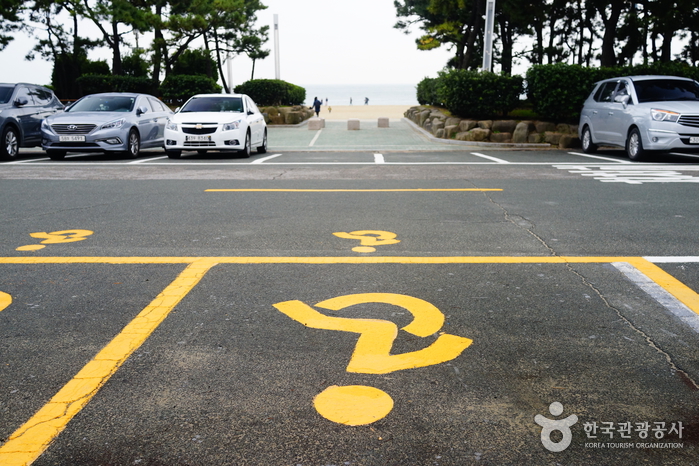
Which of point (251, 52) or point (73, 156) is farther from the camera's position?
point (251, 52)

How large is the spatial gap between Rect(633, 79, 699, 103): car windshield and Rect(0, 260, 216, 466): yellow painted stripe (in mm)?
12923

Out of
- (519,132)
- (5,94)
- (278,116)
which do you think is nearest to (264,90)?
(278,116)

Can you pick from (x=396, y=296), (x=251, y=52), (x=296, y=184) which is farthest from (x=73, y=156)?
(x=251, y=52)

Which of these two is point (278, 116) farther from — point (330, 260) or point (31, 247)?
point (330, 260)

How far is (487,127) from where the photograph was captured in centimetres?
1939

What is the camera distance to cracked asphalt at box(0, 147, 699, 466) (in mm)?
2502

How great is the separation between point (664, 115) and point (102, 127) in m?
11.8

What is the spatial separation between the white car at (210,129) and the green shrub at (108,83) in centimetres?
1902

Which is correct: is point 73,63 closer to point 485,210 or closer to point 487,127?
point 487,127

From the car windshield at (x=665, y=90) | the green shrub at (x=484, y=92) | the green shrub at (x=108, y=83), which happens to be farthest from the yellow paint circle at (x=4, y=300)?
the green shrub at (x=108, y=83)

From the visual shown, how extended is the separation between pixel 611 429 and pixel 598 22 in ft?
158

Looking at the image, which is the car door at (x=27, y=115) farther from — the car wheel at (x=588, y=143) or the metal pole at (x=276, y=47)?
the metal pole at (x=276, y=47)

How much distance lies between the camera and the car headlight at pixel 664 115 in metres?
13.2

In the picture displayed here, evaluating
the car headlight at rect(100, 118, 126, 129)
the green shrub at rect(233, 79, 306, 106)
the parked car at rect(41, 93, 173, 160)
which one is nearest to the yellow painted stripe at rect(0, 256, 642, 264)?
the parked car at rect(41, 93, 173, 160)
